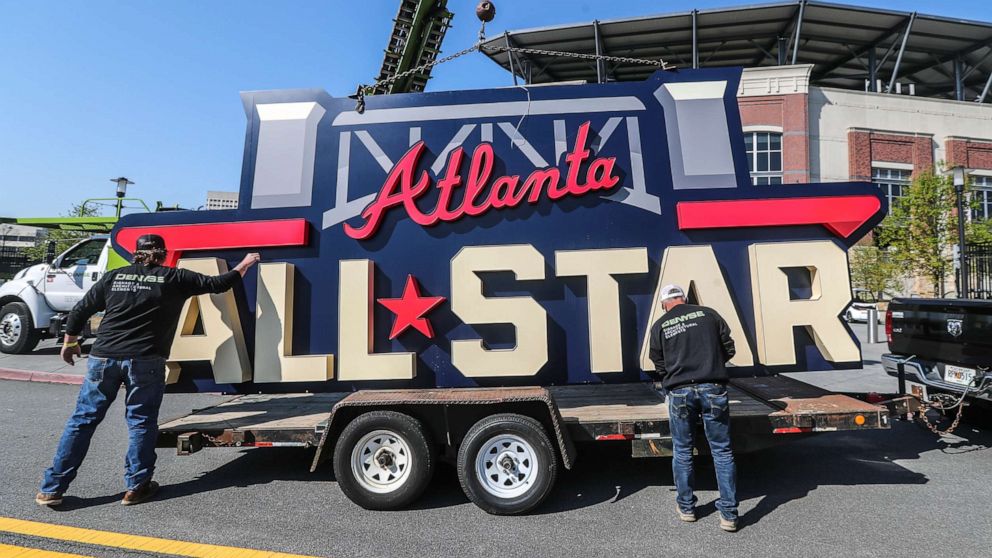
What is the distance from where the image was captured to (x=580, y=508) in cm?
400

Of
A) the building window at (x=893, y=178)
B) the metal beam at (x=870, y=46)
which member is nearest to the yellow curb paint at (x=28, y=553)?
the building window at (x=893, y=178)

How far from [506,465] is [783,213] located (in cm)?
349

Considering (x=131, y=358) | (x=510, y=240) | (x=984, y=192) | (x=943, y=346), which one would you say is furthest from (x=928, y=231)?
(x=131, y=358)

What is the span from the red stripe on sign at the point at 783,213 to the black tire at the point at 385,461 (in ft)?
10.2

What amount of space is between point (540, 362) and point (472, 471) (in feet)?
4.05

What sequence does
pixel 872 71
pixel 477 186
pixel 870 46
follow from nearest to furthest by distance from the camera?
1. pixel 477 186
2. pixel 872 71
3. pixel 870 46

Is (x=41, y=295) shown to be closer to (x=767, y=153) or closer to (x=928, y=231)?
(x=928, y=231)

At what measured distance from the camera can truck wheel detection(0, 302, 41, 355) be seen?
11.5 m

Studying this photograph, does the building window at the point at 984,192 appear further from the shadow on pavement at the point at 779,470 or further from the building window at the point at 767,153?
the shadow on pavement at the point at 779,470

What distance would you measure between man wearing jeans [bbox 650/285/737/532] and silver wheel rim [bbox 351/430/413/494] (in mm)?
2052

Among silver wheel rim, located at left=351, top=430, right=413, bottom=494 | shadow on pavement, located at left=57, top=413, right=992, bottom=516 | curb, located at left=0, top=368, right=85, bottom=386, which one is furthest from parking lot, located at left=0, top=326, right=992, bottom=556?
curb, located at left=0, top=368, right=85, bottom=386

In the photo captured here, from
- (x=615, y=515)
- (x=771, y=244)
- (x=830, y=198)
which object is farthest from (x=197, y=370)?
(x=830, y=198)

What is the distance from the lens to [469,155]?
5043 mm

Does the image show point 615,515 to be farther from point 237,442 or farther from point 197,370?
point 197,370
